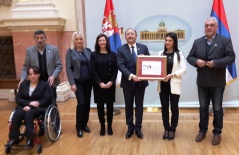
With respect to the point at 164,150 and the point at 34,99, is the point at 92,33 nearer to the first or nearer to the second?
the point at 34,99

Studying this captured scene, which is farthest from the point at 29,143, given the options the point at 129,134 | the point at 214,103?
the point at 214,103

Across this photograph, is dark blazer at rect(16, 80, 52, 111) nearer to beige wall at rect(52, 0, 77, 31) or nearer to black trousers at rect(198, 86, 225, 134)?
black trousers at rect(198, 86, 225, 134)

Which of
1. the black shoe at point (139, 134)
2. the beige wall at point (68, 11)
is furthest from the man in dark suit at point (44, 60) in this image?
the beige wall at point (68, 11)

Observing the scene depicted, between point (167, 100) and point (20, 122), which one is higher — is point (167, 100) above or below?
above

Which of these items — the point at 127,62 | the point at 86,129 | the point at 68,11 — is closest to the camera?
the point at 127,62

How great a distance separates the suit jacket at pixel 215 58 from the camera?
3069mm

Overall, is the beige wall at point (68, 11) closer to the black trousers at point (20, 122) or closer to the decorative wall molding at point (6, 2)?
the decorative wall molding at point (6, 2)

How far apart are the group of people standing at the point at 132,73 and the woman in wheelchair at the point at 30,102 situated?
12 mm

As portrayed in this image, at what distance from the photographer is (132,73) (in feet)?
11.2

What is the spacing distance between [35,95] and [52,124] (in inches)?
16.7

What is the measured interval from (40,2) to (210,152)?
14.4 ft

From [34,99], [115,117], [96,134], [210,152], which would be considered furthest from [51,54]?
[210,152]

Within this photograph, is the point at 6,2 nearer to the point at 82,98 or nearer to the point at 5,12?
the point at 5,12

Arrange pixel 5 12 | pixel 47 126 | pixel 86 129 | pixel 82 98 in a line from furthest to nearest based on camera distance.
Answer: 1. pixel 5 12
2. pixel 86 129
3. pixel 82 98
4. pixel 47 126
